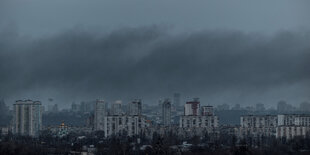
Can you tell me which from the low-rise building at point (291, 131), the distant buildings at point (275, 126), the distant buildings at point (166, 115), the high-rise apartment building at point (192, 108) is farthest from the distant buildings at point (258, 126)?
the distant buildings at point (166, 115)

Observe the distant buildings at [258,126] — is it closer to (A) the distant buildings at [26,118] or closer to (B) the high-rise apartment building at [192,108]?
(B) the high-rise apartment building at [192,108]

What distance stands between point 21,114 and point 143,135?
15814 millimetres

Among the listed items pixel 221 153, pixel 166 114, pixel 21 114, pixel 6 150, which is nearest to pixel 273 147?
pixel 221 153

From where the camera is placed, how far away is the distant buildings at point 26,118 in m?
55.9

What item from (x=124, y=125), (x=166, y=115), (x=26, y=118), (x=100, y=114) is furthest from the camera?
(x=166, y=115)

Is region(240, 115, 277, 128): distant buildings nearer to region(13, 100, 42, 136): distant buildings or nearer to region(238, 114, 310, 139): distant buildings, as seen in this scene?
region(238, 114, 310, 139): distant buildings

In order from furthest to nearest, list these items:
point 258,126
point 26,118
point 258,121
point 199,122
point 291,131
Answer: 1. point 26,118
2. point 199,122
3. point 258,121
4. point 258,126
5. point 291,131

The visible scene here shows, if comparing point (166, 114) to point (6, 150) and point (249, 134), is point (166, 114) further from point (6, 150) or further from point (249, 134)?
point (6, 150)

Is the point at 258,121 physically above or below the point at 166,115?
below

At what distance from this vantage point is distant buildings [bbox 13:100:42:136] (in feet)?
184

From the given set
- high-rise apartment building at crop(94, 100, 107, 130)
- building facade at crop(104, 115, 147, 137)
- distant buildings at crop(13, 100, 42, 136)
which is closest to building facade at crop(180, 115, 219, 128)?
building facade at crop(104, 115, 147, 137)

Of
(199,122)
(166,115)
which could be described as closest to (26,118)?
(199,122)

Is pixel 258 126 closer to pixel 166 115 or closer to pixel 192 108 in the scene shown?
pixel 192 108

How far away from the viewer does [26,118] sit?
57.4m
